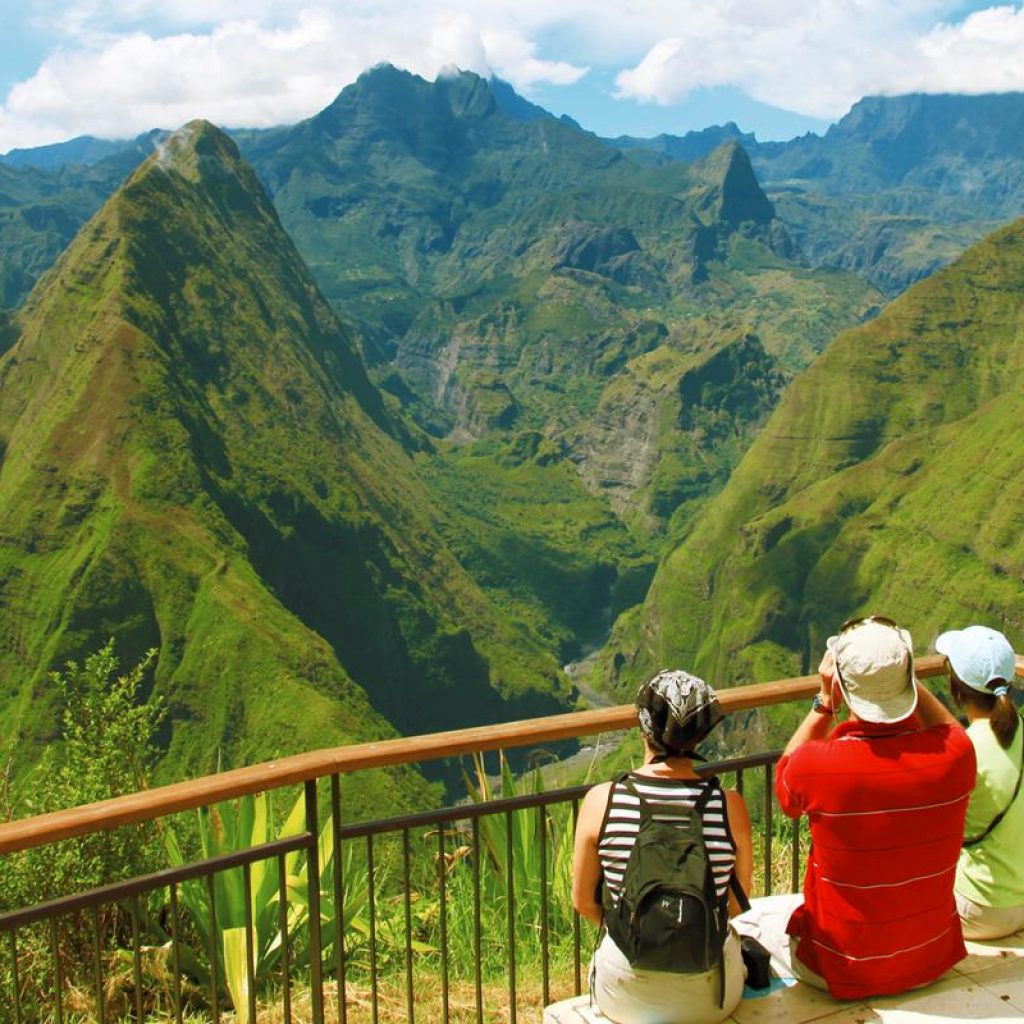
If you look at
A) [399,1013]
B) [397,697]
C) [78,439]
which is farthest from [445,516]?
Result: [399,1013]

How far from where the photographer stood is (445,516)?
635ft

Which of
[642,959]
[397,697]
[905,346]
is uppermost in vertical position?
[905,346]

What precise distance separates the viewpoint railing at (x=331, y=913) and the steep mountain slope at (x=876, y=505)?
102511 mm

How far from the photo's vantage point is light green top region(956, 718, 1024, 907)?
18.1 feet

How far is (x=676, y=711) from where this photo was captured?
4602 mm

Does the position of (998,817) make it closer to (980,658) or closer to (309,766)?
(980,658)

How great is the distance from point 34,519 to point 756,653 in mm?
79692

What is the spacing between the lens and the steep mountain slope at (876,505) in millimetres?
115875

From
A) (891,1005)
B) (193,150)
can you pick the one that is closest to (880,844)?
(891,1005)

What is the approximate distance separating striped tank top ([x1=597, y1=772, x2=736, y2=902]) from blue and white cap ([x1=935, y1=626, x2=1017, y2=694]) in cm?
146

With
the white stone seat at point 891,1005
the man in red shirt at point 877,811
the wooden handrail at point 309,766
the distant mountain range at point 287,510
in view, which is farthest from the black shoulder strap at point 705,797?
the distant mountain range at point 287,510

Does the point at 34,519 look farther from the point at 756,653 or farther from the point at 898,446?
the point at 898,446

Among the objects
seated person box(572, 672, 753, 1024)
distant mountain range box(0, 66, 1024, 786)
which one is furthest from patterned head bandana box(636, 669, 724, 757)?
distant mountain range box(0, 66, 1024, 786)

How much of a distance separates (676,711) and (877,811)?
104 centimetres
